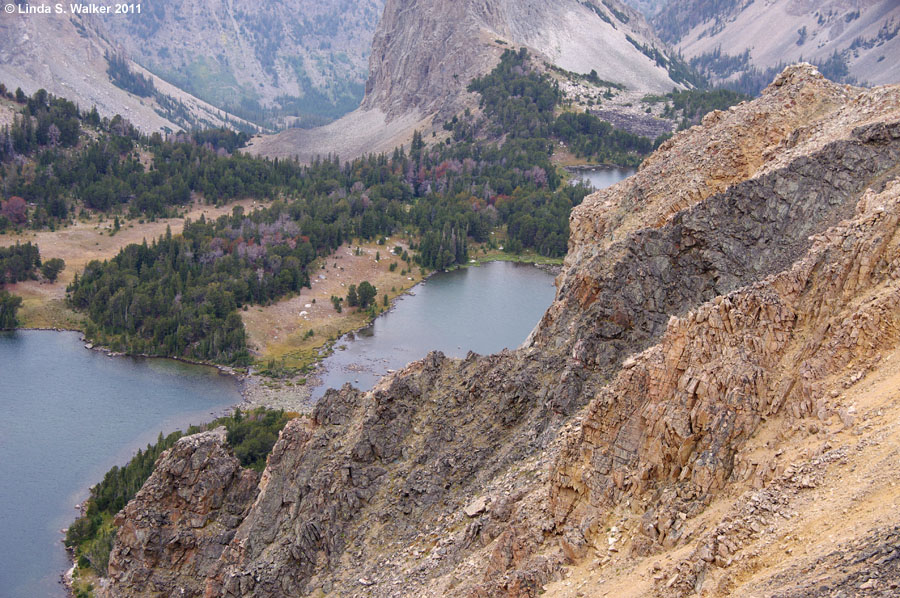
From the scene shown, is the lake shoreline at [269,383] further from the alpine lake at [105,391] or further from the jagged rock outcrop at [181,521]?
the jagged rock outcrop at [181,521]

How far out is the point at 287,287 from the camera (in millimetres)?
96625

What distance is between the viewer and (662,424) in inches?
861

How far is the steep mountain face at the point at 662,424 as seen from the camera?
18.0m

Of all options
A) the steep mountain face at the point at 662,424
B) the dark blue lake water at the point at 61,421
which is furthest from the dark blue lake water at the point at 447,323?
the steep mountain face at the point at 662,424

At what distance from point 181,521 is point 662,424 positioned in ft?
75.9

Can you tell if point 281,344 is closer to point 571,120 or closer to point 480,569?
point 480,569

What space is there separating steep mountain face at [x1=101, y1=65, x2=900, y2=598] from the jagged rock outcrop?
154 mm

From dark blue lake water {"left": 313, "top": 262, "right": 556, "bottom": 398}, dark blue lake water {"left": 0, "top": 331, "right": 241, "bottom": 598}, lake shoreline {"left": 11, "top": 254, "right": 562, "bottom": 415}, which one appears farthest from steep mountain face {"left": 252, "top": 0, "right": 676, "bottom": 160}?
dark blue lake water {"left": 0, "top": 331, "right": 241, "bottom": 598}

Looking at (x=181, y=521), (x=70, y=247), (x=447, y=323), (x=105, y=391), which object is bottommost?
(x=105, y=391)

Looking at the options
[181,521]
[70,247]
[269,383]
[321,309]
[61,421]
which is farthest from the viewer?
[70,247]

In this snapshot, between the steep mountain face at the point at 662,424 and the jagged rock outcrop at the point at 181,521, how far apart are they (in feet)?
0.50

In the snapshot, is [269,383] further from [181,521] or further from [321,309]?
[181,521]

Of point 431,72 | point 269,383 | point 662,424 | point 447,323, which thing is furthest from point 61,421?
point 431,72

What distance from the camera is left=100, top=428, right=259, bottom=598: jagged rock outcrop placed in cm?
3619
